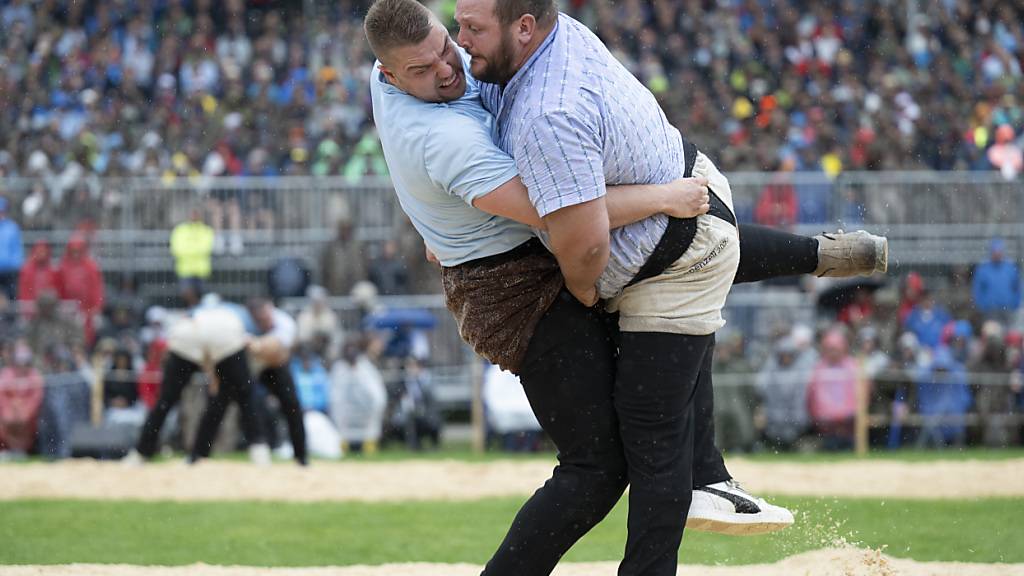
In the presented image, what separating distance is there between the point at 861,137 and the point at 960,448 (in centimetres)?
465

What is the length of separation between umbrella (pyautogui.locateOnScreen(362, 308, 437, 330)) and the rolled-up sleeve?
9.92 m

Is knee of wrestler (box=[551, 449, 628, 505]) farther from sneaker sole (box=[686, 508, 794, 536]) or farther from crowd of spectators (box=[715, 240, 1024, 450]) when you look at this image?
crowd of spectators (box=[715, 240, 1024, 450])

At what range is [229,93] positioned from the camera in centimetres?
1775

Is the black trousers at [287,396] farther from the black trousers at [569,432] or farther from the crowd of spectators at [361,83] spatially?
the black trousers at [569,432]

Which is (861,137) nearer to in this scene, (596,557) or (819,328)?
(819,328)

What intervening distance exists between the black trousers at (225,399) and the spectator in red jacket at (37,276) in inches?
157

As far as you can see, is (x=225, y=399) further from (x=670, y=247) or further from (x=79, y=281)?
(x=670, y=247)

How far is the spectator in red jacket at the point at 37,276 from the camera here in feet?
45.3

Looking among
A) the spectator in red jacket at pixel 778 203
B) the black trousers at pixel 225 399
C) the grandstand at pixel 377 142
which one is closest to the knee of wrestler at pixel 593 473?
the black trousers at pixel 225 399

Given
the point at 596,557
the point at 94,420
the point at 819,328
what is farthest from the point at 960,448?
the point at 94,420

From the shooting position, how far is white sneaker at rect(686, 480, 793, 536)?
4.40 metres

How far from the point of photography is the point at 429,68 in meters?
3.93

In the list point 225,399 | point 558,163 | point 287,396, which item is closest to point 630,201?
point 558,163

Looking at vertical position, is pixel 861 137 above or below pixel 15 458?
above
